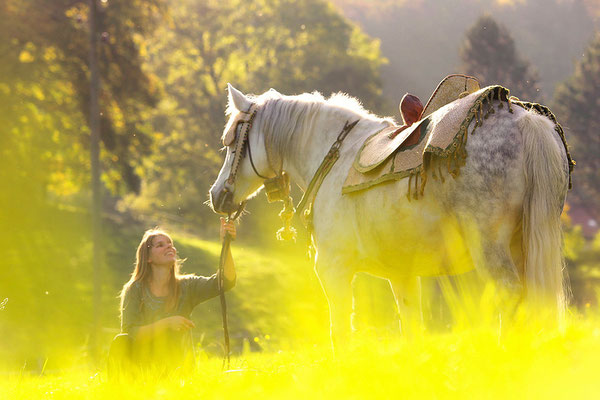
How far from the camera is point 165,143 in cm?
3478

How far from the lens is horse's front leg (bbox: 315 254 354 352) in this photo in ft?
17.8

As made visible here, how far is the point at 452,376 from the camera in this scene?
8.64 feet

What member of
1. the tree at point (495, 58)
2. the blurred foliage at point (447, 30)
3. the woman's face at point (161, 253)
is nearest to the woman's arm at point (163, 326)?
the woman's face at point (161, 253)

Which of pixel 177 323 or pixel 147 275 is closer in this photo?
pixel 177 323

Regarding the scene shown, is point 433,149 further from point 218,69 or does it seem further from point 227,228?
point 218,69

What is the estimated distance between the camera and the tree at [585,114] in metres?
40.2

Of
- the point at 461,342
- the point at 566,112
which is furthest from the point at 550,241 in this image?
the point at 566,112

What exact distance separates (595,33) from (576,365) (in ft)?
149

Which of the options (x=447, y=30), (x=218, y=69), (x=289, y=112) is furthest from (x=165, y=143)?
(x=447, y=30)

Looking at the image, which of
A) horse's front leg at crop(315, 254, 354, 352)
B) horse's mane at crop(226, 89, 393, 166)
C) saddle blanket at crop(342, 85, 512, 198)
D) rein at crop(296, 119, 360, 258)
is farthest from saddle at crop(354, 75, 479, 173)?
horse's front leg at crop(315, 254, 354, 352)

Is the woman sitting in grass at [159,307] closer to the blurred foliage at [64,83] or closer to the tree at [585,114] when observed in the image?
the blurred foliage at [64,83]

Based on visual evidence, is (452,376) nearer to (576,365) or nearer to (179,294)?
(576,365)

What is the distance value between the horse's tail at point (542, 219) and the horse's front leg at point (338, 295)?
159 centimetres

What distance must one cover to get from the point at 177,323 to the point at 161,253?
65 centimetres
